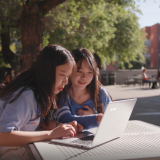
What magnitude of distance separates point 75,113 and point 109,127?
861 mm

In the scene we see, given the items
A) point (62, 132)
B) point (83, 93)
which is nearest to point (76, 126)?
point (62, 132)

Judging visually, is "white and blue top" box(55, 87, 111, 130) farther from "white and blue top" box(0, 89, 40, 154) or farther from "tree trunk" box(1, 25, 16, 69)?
"tree trunk" box(1, 25, 16, 69)

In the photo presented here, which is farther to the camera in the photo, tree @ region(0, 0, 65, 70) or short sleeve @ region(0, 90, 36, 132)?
tree @ region(0, 0, 65, 70)

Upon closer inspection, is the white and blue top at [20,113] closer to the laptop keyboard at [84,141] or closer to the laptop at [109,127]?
the laptop at [109,127]

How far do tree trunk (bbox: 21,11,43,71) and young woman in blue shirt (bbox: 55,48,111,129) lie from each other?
3971 millimetres

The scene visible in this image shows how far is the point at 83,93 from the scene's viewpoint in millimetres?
2623

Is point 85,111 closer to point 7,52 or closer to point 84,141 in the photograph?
point 84,141

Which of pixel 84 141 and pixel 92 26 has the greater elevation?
pixel 92 26

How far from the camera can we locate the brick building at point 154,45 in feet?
165

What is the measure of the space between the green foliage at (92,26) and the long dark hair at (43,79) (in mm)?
6849

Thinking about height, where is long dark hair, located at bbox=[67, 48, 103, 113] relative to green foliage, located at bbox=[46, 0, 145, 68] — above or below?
below

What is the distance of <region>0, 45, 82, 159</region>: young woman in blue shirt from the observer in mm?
1625

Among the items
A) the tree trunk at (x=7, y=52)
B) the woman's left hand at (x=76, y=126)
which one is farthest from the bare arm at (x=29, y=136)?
the tree trunk at (x=7, y=52)

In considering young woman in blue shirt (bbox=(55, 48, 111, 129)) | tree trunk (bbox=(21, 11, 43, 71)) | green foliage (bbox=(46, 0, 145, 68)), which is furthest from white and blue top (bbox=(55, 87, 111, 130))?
green foliage (bbox=(46, 0, 145, 68))
